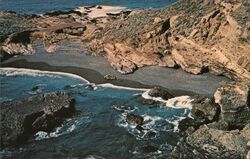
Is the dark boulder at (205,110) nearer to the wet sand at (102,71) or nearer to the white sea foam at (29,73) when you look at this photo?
the wet sand at (102,71)

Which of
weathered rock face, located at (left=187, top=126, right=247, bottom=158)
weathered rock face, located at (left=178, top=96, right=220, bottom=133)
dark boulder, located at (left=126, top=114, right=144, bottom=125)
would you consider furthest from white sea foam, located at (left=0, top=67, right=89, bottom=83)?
weathered rock face, located at (left=187, top=126, right=247, bottom=158)

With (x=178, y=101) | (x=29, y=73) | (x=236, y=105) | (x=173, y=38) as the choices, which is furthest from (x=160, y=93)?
(x=29, y=73)

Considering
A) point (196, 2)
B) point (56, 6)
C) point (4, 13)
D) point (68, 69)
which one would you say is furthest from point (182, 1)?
point (56, 6)

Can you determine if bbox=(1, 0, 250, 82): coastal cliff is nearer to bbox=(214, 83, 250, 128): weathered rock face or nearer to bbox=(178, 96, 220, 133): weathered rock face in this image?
bbox=(178, 96, 220, 133): weathered rock face

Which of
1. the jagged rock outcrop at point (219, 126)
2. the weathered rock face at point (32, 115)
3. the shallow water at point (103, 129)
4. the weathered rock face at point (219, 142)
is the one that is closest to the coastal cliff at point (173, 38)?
the shallow water at point (103, 129)

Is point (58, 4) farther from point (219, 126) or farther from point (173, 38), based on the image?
point (219, 126)

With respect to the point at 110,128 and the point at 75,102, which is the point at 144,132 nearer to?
the point at 110,128
